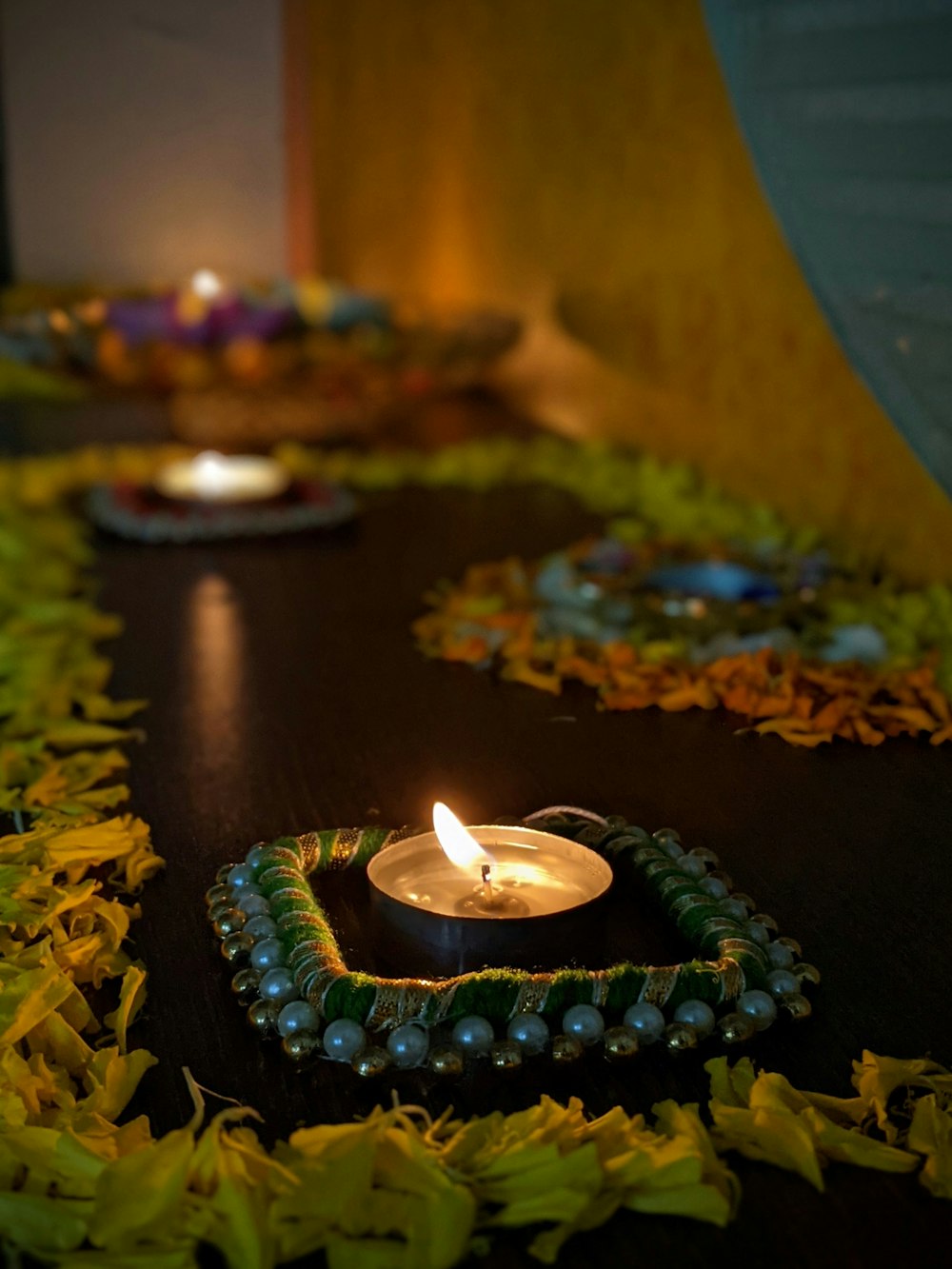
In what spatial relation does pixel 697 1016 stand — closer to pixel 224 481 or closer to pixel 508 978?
pixel 508 978

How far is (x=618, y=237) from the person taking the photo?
1.62 meters

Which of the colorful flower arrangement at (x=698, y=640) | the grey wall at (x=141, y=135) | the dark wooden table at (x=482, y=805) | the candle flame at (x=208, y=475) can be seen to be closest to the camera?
the dark wooden table at (x=482, y=805)

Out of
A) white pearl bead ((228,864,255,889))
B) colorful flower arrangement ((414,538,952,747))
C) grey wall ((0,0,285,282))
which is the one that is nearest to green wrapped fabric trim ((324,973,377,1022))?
white pearl bead ((228,864,255,889))

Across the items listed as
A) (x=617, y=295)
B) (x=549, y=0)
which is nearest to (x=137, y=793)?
(x=617, y=295)

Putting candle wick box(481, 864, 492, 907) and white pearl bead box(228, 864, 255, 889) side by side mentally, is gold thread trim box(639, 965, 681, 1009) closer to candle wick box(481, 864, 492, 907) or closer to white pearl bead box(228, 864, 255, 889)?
candle wick box(481, 864, 492, 907)

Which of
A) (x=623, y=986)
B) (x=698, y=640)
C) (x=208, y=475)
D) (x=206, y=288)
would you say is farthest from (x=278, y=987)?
(x=206, y=288)

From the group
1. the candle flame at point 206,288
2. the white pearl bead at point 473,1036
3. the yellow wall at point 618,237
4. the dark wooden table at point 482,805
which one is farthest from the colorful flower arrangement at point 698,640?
the candle flame at point 206,288

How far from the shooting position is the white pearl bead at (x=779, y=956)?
535 mm

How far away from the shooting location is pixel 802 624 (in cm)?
96

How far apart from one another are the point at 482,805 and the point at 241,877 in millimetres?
156

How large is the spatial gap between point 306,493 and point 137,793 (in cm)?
66

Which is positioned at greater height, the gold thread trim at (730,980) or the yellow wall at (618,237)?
the yellow wall at (618,237)

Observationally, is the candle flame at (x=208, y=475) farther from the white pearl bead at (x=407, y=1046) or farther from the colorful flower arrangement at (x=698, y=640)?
the white pearl bead at (x=407, y=1046)

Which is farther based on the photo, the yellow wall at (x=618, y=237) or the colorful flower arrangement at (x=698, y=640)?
the yellow wall at (x=618, y=237)
